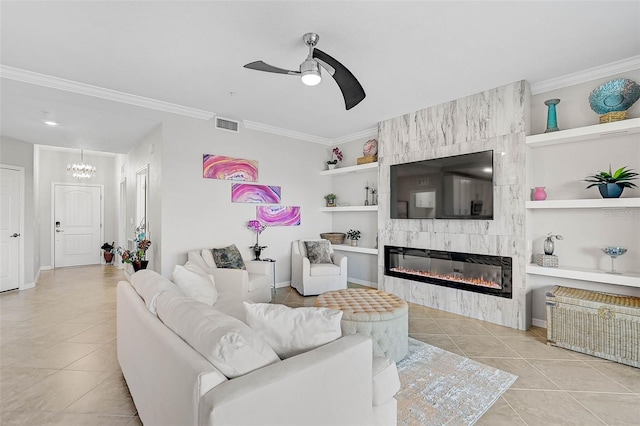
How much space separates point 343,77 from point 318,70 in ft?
0.66

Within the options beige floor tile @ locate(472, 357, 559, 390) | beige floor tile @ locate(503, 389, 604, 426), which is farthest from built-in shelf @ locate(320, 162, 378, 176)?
beige floor tile @ locate(503, 389, 604, 426)

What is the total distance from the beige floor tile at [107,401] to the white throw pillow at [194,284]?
0.79 metres

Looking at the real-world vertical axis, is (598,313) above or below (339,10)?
below

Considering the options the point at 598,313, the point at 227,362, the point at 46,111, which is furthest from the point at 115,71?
the point at 598,313

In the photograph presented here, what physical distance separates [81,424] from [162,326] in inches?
41.0

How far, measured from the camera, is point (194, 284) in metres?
2.67

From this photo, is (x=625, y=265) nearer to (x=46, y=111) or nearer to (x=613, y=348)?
(x=613, y=348)

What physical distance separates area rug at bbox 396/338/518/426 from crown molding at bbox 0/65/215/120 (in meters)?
4.02

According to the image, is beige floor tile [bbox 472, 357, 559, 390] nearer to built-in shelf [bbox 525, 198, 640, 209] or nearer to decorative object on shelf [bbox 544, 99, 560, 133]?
built-in shelf [bbox 525, 198, 640, 209]

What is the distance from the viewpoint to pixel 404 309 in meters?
2.67

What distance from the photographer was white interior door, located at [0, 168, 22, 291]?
4.95 m

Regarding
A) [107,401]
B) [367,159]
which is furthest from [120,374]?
[367,159]

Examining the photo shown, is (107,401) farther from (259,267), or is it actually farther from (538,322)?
(538,322)

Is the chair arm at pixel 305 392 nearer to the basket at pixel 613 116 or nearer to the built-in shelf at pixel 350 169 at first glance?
the basket at pixel 613 116
